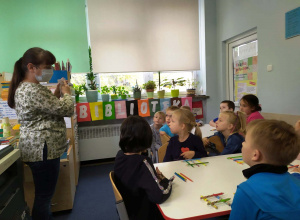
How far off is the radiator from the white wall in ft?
7.22

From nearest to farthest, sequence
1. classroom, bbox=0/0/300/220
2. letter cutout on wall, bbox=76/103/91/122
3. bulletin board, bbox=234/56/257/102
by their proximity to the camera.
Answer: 1. classroom, bbox=0/0/300/220
2. bulletin board, bbox=234/56/257/102
3. letter cutout on wall, bbox=76/103/91/122

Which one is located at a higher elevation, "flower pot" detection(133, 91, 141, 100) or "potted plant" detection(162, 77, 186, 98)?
"potted plant" detection(162, 77, 186, 98)

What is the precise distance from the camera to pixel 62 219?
6.68ft

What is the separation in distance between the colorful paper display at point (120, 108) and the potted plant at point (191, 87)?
5.5 inches

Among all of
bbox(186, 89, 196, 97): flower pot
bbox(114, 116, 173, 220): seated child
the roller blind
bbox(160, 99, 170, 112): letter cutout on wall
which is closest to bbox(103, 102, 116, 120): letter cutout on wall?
the roller blind

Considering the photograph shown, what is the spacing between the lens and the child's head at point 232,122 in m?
1.90

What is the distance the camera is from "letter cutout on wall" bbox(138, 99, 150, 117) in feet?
11.4

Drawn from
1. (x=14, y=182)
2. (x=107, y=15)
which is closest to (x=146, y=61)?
(x=107, y=15)

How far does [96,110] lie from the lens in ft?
10.8

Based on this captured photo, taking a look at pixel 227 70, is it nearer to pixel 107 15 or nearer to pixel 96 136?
pixel 107 15

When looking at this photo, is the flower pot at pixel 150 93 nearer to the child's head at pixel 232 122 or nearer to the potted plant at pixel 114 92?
the potted plant at pixel 114 92

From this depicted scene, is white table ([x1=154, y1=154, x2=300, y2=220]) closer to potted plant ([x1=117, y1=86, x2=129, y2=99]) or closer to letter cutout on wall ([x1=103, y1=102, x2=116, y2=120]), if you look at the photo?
letter cutout on wall ([x1=103, y1=102, x2=116, y2=120])

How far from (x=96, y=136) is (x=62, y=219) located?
157 cm

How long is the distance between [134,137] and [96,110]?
2.27 meters
